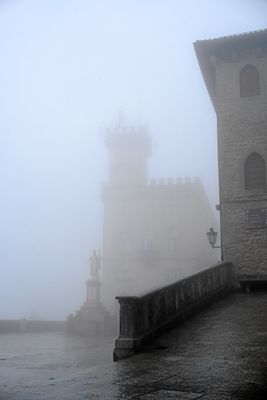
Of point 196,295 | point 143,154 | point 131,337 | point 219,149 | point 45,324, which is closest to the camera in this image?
point 131,337

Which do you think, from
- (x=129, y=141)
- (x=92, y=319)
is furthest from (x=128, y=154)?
(x=92, y=319)

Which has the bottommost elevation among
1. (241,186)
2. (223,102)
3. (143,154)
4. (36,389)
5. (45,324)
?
(45,324)

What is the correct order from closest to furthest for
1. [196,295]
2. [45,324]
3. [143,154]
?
1. [196,295]
2. [45,324]
3. [143,154]

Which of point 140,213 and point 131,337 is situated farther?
→ point 140,213

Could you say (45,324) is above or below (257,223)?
below

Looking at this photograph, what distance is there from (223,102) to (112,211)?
120ft

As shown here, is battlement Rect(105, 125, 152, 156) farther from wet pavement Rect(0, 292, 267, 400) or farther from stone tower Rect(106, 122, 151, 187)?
wet pavement Rect(0, 292, 267, 400)

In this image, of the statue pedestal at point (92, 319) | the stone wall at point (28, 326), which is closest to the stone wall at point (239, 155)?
the statue pedestal at point (92, 319)

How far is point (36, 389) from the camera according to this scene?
4984mm

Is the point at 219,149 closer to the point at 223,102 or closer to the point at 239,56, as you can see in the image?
the point at 223,102

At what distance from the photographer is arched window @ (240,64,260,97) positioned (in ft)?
59.8

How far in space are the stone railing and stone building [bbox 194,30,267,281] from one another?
16.7ft

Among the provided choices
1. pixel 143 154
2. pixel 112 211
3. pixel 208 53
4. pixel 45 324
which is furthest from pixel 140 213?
pixel 208 53

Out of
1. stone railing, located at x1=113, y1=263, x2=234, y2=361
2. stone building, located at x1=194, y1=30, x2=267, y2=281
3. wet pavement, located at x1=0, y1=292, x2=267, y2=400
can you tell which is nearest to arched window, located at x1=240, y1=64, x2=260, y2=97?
stone building, located at x1=194, y1=30, x2=267, y2=281
